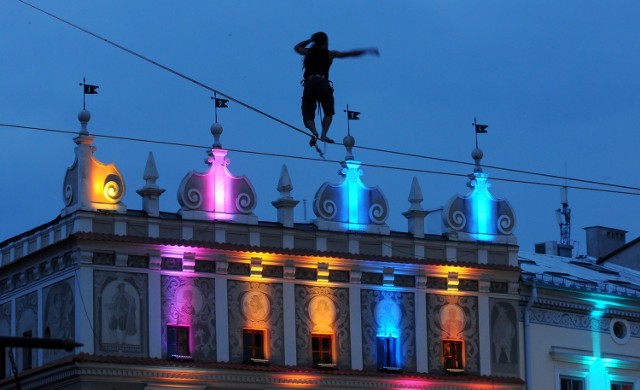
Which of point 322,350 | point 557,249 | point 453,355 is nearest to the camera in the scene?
point 322,350

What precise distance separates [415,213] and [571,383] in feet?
25.9

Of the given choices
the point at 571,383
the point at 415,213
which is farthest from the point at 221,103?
the point at 571,383

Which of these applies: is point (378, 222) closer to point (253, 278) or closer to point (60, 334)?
point (253, 278)

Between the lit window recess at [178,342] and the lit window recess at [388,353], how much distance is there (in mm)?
6486

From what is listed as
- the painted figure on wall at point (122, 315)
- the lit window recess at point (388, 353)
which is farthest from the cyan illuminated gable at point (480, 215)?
the painted figure on wall at point (122, 315)

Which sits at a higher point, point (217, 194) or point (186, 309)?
point (217, 194)

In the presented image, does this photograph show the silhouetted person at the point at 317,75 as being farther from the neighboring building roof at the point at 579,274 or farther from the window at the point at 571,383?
the window at the point at 571,383

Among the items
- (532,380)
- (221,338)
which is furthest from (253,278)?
(532,380)

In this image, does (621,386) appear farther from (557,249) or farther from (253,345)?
(253,345)

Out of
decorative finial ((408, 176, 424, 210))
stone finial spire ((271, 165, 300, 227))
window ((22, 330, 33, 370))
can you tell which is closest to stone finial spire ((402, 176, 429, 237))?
decorative finial ((408, 176, 424, 210))

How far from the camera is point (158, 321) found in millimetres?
50750

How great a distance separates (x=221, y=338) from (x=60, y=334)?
4.52 meters

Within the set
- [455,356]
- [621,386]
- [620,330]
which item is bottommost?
[621,386]

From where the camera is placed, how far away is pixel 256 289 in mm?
52469
